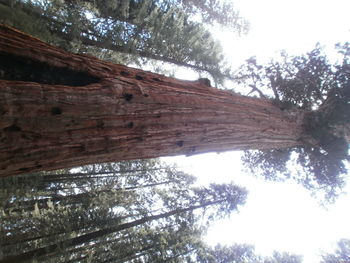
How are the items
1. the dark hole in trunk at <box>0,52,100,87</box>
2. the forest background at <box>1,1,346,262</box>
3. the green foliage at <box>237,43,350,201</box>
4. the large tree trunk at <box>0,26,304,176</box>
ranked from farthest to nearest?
1. the forest background at <box>1,1,346,262</box>
2. the green foliage at <box>237,43,350,201</box>
3. the dark hole in trunk at <box>0,52,100,87</box>
4. the large tree trunk at <box>0,26,304,176</box>

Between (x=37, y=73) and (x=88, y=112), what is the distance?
62 centimetres

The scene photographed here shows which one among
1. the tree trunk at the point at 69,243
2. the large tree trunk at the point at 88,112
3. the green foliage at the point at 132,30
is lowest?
the large tree trunk at the point at 88,112

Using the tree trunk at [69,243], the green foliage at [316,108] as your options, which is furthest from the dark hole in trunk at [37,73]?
the tree trunk at [69,243]

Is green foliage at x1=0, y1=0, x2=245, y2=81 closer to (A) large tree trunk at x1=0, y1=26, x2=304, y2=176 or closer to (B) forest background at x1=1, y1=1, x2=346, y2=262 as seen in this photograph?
(B) forest background at x1=1, y1=1, x2=346, y2=262

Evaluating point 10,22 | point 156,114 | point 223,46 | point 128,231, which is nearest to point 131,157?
point 156,114

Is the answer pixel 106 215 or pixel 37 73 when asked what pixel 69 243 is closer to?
pixel 106 215

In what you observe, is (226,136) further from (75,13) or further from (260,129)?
(75,13)

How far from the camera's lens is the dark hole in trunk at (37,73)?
2.33 m

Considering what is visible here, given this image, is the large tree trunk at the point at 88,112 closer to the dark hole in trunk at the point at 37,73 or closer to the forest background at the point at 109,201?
the dark hole in trunk at the point at 37,73

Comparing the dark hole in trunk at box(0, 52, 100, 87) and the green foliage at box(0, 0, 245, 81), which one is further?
the green foliage at box(0, 0, 245, 81)

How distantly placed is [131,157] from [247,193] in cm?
1671

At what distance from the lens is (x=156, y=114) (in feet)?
10.6

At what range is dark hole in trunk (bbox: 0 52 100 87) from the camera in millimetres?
2326

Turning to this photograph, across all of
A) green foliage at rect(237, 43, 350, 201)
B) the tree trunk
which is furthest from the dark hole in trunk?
the tree trunk
